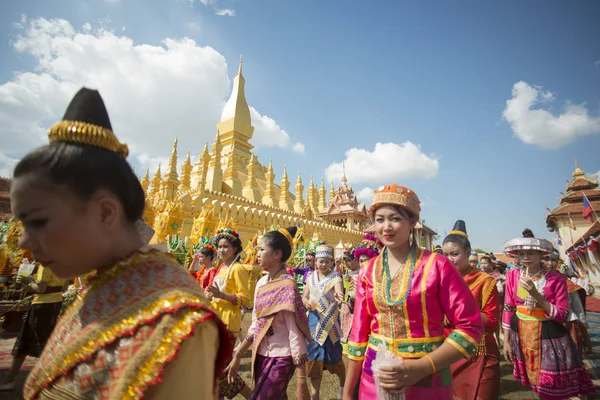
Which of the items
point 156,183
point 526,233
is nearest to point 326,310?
point 526,233

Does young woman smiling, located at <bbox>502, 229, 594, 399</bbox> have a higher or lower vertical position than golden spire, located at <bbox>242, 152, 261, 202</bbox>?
lower

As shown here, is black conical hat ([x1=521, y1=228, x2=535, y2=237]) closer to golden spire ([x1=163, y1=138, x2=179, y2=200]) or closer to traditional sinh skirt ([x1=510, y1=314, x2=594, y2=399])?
traditional sinh skirt ([x1=510, y1=314, x2=594, y2=399])

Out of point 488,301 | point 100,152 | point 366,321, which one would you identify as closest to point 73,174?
point 100,152

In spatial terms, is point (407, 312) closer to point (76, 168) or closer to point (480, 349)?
point (76, 168)

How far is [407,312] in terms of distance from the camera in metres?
1.98

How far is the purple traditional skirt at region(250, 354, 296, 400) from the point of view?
2.84 metres

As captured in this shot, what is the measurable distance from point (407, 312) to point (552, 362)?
2.73m

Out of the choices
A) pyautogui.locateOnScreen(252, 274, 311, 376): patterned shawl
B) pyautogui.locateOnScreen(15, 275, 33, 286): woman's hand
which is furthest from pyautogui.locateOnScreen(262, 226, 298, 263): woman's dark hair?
pyautogui.locateOnScreen(15, 275, 33, 286): woman's hand

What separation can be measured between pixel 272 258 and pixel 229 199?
1801 cm

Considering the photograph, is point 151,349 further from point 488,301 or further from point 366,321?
point 488,301

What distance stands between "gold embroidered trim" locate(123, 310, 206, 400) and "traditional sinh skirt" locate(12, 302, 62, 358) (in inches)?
187

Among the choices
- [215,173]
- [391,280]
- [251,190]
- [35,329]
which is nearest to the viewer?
[391,280]

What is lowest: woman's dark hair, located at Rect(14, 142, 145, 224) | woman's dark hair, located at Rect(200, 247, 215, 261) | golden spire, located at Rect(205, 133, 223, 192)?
woman's dark hair, located at Rect(200, 247, 215, 261)

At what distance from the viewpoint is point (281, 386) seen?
2.88 m
